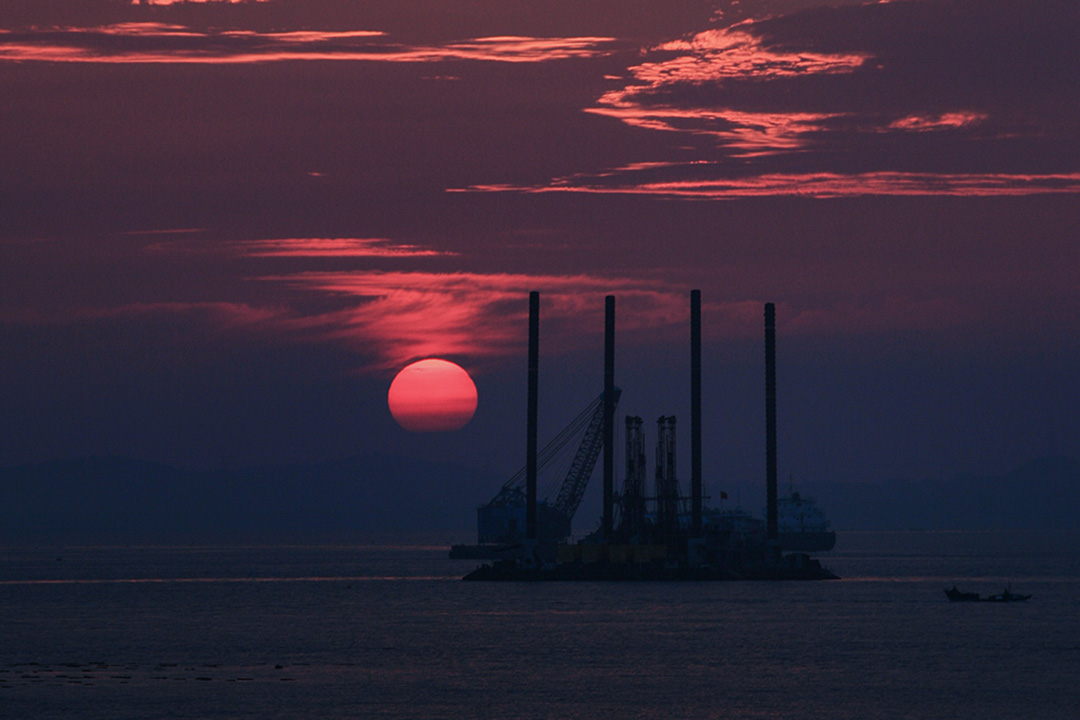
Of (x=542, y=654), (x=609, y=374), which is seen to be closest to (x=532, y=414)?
(x=609, y=374)

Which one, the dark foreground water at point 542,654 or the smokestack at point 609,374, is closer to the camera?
the dark foreground water at point 542,654

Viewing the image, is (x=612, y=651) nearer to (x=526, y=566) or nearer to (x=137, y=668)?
(x=137, y=668)

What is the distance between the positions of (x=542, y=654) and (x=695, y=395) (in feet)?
166

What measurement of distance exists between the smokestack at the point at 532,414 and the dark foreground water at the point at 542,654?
7717 mm

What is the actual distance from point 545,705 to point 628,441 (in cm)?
8465

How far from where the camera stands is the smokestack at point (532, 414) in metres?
132

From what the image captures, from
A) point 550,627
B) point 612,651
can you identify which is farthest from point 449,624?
point 612,651

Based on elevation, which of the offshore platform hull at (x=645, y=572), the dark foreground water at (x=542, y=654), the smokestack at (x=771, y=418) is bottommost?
the dark foreground water at (x=542, y=654)

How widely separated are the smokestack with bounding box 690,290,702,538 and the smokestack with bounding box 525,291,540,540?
14177mm

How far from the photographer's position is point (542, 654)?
88750mm

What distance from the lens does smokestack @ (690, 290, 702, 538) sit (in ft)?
443

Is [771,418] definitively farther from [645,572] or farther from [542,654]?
[542,654]

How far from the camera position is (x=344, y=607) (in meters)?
128

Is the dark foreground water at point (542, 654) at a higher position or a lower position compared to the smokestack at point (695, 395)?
lower
